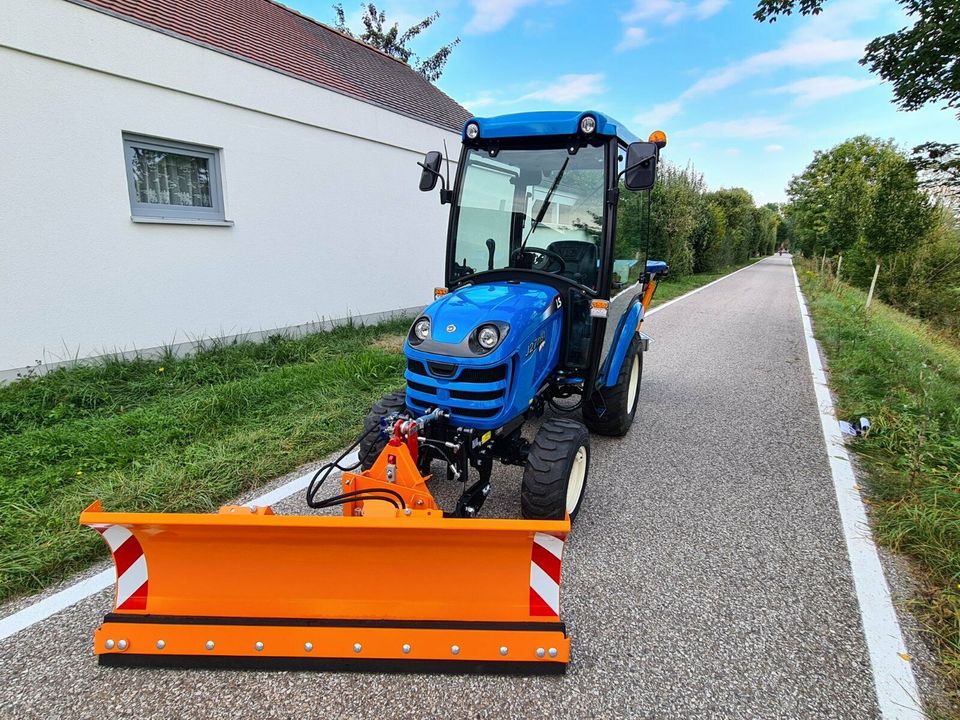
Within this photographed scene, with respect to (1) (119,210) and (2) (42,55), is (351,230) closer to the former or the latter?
(1) (119,210)

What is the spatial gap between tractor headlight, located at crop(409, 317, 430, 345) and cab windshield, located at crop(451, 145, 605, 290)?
0.89 meters

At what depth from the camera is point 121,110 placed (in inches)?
222

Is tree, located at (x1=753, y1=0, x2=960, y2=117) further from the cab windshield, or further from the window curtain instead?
the window curtain

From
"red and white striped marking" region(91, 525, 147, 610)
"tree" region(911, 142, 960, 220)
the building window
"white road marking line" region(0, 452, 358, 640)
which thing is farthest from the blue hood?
"tree" region(911, 142, 960, 220)

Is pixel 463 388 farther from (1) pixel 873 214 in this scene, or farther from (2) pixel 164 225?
(1) pixel 873 214

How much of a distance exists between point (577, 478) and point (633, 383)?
7.05ft

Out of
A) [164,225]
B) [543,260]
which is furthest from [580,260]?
[164,225]

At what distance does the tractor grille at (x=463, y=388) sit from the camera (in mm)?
2877

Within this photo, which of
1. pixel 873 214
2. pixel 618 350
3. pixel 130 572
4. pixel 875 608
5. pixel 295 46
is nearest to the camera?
pixel 130 572

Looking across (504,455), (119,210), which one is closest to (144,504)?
(504,455)

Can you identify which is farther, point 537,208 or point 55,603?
point 537,208

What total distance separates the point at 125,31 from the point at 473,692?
697 centimetres

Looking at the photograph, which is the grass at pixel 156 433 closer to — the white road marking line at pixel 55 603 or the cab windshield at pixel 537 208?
the white road marking line at pixel 55 603

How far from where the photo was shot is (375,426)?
→ 3.26 meters
